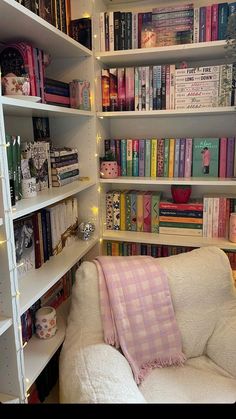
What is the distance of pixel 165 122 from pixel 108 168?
45 centimetres

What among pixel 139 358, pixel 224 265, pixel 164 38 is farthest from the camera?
pixel 164 38

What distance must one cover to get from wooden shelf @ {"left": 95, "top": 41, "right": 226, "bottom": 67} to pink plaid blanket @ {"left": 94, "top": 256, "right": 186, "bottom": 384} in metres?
1.03

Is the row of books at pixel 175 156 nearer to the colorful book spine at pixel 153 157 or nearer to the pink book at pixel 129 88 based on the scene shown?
the colorful book spine at pixel 153 157

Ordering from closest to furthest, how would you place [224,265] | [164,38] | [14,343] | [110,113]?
[14,343]
[224,265]
[164,38]
[110,113]

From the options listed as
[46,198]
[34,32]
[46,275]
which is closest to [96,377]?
[46,275]

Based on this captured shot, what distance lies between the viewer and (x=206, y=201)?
1718 millimetres

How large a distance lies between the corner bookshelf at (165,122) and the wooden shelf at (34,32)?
0.20 meters

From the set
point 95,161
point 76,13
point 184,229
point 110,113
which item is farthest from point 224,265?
point 76,13

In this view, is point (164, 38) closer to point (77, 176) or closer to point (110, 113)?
point (110, 113)

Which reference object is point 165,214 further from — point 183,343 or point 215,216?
point 183,343

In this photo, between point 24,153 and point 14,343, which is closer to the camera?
point 14,343

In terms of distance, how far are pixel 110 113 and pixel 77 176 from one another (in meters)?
0.38

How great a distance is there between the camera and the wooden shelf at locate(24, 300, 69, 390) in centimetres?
121

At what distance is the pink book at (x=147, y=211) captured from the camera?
1.82 metres
